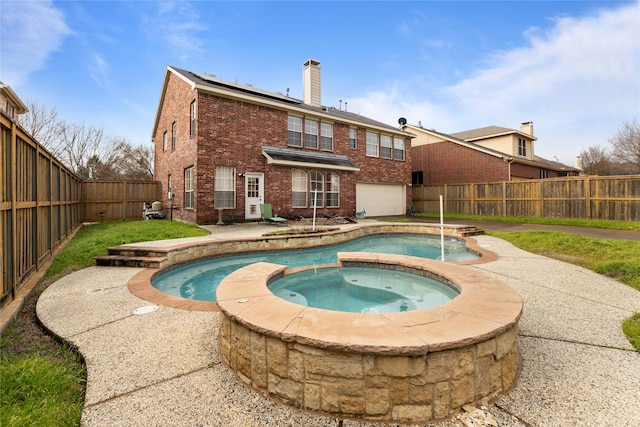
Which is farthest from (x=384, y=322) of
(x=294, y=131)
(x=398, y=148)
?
A: (x=398, y=148)

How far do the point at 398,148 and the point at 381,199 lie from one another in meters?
3.81

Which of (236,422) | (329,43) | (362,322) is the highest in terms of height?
(329,43)

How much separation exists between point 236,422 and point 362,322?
3.47 feet

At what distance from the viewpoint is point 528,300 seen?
4070 mm

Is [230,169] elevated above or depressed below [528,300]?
above

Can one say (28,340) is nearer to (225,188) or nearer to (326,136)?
(225,188)

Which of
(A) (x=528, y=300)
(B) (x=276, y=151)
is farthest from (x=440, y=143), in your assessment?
(A) (x=528, y=300)

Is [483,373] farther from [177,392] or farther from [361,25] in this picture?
[361,25]

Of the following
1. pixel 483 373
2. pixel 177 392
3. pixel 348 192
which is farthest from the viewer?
pixel 348 192

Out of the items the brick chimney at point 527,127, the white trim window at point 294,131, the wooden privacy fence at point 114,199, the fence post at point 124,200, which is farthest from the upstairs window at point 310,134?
the brick chimney at point 527,127

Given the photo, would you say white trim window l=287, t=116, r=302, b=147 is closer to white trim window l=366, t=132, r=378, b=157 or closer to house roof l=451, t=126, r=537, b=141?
white trim window l=366, t=132, r=378, b=157

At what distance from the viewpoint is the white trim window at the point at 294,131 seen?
14.5 meters

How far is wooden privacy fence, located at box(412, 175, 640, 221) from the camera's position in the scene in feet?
40.2

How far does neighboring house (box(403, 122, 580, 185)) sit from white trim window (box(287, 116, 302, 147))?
1212 cm
